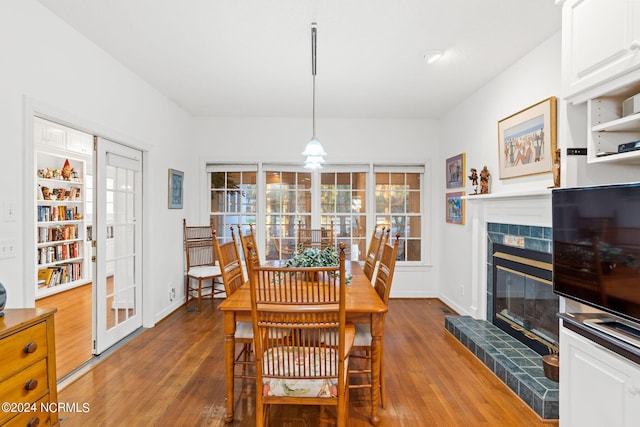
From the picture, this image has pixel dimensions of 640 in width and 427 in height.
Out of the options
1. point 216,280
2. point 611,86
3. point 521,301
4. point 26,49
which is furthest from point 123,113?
point 521,301

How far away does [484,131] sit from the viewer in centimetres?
365

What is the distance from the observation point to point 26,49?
210cm

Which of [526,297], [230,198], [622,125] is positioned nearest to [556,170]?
[622,125]

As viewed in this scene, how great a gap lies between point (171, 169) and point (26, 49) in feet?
7.03

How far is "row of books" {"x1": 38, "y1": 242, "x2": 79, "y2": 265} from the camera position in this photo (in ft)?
16.6

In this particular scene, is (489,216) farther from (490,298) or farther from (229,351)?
(229,351)

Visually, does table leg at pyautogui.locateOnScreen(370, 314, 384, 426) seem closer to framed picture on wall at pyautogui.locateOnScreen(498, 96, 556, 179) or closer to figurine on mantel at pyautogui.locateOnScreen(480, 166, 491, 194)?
framed picture on wall at pyautogui.locateOnScreen(498, 96, 556, 179)

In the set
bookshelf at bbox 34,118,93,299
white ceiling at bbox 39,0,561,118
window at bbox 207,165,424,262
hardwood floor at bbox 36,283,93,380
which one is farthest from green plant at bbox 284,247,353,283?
bookshelf at bbox 34,118,93,299

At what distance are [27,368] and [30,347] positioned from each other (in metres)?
0.10

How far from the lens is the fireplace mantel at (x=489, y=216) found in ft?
8.57

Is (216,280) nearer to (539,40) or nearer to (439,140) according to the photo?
(439,140)

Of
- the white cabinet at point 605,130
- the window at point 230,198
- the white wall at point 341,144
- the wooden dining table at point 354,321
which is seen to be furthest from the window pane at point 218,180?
the white cabinet at point 605,130

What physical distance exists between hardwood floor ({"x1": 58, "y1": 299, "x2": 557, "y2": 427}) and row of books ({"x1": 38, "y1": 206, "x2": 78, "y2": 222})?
3.22m

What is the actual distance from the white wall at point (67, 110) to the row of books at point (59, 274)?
8.04 ft
